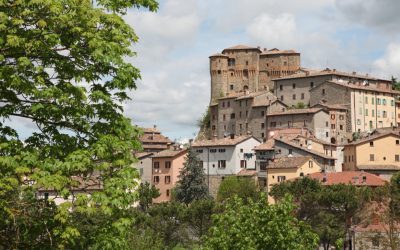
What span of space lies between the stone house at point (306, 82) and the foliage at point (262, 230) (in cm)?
7717

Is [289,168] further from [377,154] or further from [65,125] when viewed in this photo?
[65,125]

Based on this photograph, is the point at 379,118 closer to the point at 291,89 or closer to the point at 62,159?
the point at 291,89

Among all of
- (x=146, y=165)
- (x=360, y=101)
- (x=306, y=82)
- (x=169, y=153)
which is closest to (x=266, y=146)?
(x=169, y=153)

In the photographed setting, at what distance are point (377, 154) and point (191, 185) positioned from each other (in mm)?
22654

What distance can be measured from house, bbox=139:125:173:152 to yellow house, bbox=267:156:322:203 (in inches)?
1062

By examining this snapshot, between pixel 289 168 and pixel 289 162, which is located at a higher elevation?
pixel 289 162

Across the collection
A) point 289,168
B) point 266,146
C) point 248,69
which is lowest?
point 289,168

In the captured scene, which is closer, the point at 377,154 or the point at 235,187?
the point at 235,187

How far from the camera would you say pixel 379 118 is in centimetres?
9788

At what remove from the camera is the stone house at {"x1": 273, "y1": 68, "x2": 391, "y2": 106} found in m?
98.4

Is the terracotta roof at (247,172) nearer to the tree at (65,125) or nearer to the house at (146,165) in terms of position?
the house at (146,165)

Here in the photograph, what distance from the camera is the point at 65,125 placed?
33.5ft

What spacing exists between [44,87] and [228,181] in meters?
66.0

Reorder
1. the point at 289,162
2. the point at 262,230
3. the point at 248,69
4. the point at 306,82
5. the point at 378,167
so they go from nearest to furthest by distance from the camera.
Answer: the point at 262,230 < the point at 289,162 < the point at 378,167 < the point at 306,82 < the point at 248,69
